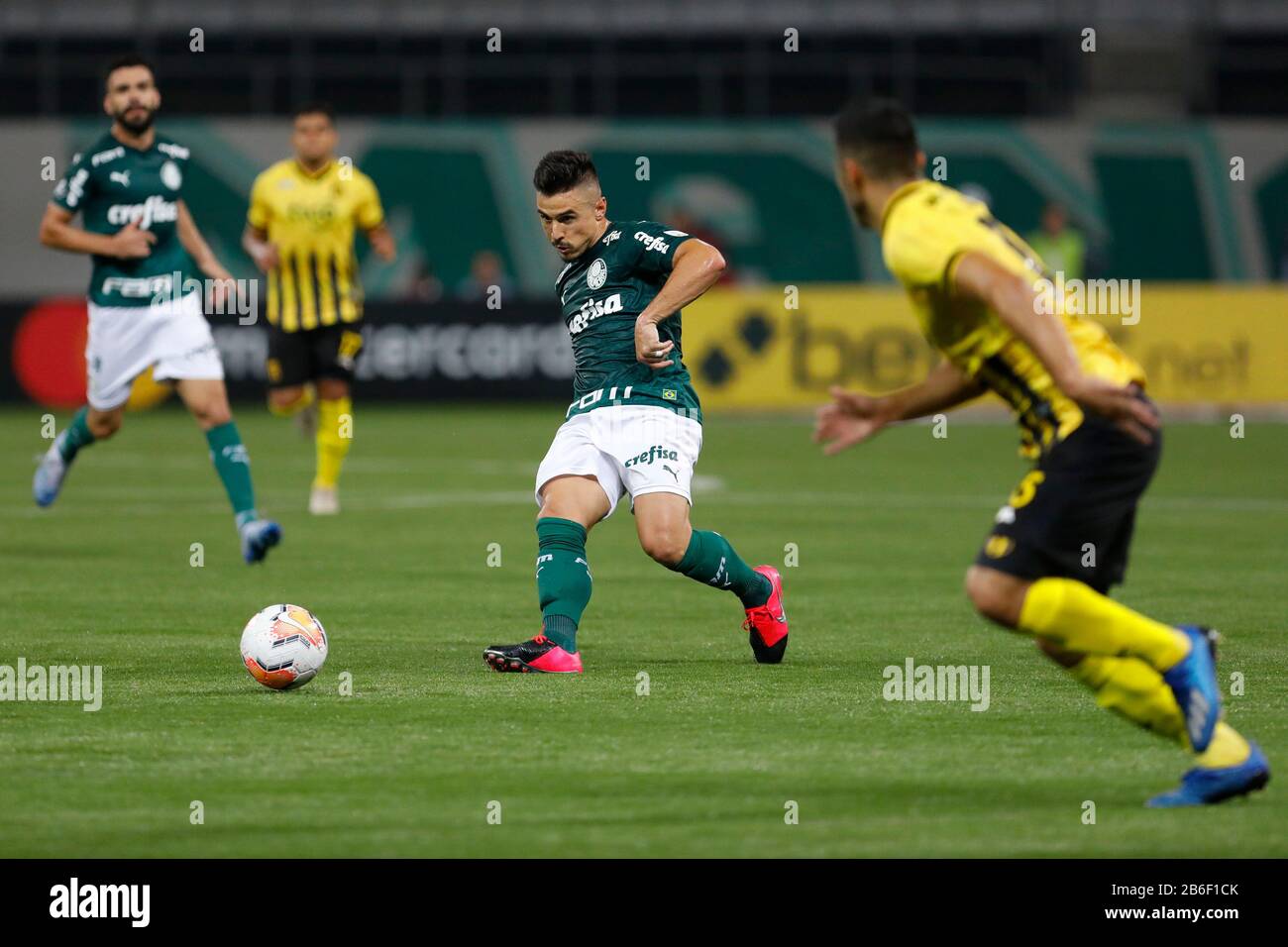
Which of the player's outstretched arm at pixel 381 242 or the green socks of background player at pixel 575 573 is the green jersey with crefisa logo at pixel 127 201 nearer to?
the player's outstretched arm at pixel 381 242

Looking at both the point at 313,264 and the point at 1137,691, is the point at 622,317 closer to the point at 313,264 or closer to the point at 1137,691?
the point at 1137,691

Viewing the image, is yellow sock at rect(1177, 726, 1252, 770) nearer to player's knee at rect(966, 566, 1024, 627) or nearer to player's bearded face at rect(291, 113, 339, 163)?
player's knee at rect(966, 566, 1024, 627)

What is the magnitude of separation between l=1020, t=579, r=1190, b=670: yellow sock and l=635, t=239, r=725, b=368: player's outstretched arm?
2296 mm

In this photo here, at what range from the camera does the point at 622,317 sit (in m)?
7.90

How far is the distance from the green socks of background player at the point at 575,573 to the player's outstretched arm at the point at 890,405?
1.85 meters

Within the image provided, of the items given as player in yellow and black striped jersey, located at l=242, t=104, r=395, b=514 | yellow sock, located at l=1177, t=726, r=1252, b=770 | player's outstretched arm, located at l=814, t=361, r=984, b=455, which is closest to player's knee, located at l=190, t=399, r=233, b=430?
player in yellow and black striped jersey, located at l=242, t=104, r=395, b=514

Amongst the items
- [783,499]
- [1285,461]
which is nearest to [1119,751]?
[783,499]

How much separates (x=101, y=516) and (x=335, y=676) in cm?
675

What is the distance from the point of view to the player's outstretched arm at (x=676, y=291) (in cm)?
725

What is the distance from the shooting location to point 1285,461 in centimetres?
1844

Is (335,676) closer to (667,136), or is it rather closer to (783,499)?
(783,499)

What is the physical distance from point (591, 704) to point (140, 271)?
531 centimetres

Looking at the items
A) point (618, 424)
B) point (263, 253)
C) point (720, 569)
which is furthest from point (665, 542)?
point (263, 253)

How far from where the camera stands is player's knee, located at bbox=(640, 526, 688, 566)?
24.6 feet
